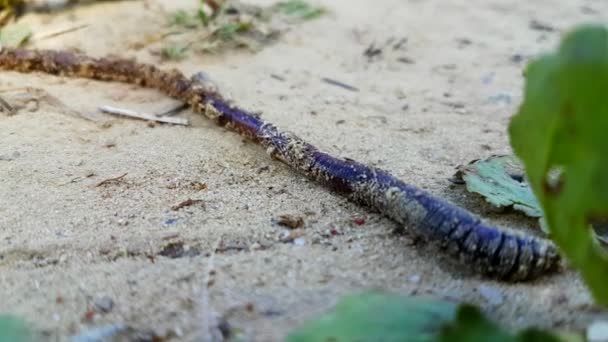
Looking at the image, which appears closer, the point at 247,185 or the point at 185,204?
the point at 185,204

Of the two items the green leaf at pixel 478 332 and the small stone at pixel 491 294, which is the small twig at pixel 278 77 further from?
the green leaf at pixel 478 332

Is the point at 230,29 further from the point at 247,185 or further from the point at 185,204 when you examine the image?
the point at 185,204

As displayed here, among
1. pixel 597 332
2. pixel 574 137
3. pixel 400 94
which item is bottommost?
pixel 400 94

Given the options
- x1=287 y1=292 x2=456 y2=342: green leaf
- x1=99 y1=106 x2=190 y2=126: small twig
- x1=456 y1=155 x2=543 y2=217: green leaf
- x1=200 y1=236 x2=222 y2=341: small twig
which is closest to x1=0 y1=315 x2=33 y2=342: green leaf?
x1=200 y1=236 x2=222 y2=341: small twig

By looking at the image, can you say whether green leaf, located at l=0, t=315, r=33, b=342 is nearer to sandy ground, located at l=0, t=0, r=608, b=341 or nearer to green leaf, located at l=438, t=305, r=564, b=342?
sandy ground, located at l=0, t=0, r=608, b=341

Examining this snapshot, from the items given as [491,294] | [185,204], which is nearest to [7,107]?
[185,204]

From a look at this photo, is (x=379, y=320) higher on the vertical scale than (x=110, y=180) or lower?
higher

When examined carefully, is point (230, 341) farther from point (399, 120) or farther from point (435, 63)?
point (435, 63)

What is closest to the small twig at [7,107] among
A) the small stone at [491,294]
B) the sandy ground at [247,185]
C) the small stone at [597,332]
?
the sandy ground at [247,185]
